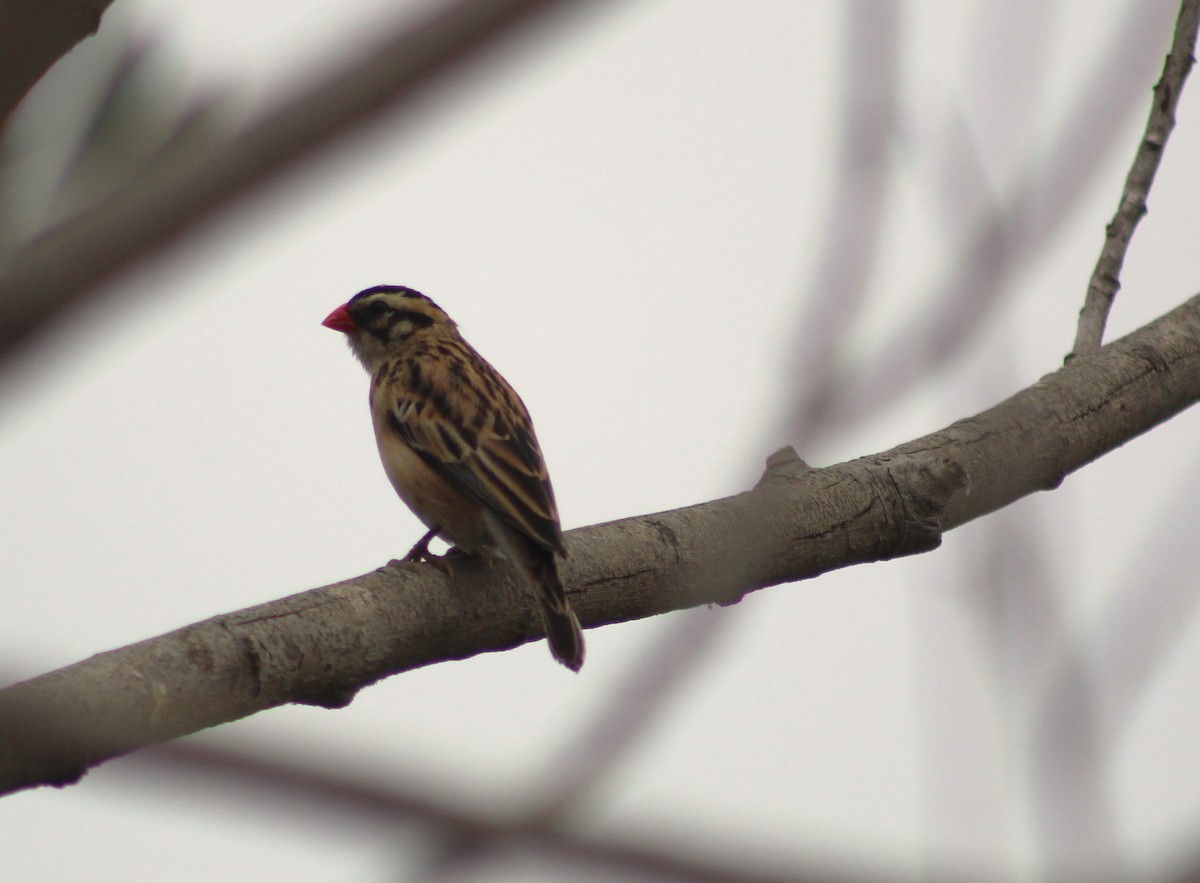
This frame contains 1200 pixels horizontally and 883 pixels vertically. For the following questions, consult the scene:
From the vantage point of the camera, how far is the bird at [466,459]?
20.8 ft

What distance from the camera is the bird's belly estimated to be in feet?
24.5

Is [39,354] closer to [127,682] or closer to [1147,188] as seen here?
[127,682]

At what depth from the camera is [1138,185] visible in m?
7.39

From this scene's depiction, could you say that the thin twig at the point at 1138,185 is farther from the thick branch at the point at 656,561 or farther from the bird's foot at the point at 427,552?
the bird's foot at the point at 427,552

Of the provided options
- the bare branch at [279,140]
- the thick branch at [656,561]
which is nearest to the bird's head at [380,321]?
the thick branch at [656,561]

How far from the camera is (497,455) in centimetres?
777

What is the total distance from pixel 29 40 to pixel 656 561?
5191 millimetres

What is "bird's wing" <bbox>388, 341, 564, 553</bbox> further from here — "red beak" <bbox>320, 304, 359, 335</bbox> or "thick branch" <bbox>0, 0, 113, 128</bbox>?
"thick branch" <bbox>0, 0, 113, 128</bbox>

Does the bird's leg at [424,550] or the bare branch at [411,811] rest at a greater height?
the bird's leg at [424,550]

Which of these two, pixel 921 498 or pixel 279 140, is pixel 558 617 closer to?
pixel 921 498

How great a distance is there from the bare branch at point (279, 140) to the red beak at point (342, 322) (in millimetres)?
9058

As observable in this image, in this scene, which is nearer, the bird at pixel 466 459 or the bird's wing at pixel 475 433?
the bird at pixel 466 459

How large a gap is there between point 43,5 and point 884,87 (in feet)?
9.38

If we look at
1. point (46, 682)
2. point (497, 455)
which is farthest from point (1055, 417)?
point (46, 682)
